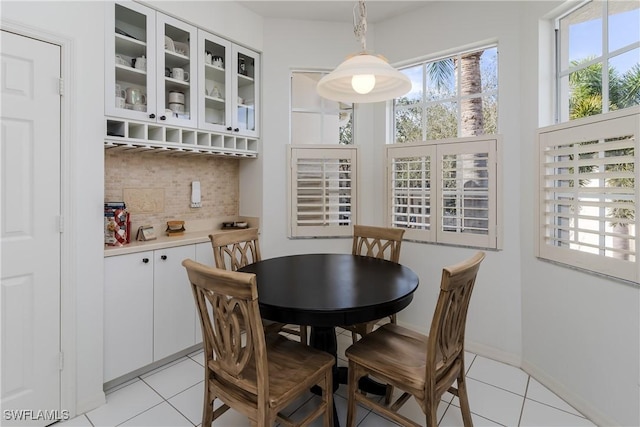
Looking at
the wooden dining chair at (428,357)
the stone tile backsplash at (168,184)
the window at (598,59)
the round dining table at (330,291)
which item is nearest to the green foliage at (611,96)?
the window at (598,59)

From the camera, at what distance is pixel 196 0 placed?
258cm

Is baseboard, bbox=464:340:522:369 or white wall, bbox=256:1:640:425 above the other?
white wall, bbox=256:1:640:425

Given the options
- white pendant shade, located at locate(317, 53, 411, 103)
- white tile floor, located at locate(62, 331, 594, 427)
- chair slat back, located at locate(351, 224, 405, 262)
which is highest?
white pendant shade, located at locate(317, 53, 411, 103)

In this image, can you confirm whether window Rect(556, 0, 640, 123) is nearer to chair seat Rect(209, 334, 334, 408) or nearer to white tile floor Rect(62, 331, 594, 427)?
white tile floor Rect(62, 331, 594, 427)

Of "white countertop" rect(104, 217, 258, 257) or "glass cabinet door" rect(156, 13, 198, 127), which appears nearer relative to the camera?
"white countertop" rect(104, 217, 258, 257)

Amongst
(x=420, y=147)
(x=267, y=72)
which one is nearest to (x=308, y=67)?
(x=267, y=72)

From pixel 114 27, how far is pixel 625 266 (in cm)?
337

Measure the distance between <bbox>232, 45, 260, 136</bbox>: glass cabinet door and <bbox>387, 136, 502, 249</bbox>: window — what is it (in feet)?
4.41

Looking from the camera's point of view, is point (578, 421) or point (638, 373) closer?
point (638, 373)

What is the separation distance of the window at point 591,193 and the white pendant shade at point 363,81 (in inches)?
43.6

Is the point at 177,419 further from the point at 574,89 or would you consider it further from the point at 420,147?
the point at 574,89

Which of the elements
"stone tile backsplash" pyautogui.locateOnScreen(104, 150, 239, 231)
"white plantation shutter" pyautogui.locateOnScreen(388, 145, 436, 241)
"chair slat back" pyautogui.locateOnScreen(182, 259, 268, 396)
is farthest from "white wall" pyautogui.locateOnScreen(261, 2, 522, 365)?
"chair slat back" pyautogui.locateOnScreen(182, 259, 268, 396)

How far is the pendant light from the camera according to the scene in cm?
163

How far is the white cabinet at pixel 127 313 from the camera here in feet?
6.87
